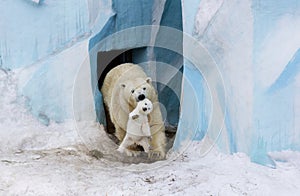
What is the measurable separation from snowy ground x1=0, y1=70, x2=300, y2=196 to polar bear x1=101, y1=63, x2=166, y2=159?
2.07 feet

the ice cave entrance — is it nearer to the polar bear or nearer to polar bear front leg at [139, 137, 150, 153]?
the polar bear

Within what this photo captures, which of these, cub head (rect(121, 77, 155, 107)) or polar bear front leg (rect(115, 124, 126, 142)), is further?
polar bear front leg (rect(115, 124, 126, 142))

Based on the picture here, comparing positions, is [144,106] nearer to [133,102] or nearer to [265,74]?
[133,102]

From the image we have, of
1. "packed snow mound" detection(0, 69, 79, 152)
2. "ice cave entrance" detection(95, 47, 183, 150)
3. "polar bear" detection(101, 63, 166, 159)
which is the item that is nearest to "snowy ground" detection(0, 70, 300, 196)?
"packed snow mound" detection(0, 69, 79, 152)

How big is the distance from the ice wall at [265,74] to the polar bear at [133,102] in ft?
3.61

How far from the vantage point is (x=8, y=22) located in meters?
4.51

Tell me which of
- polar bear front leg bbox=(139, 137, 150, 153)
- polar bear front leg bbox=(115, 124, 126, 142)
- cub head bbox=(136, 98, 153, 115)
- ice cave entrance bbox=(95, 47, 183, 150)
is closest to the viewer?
cub head bbox=(136, 98, 153, 115)

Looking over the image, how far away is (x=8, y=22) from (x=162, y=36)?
190cm

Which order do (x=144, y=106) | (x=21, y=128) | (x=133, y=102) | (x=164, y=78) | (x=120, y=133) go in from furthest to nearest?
(x=164, y=78), (x=120, y=133), (x=133, y=102), (x=21, y=128), (x=144, y=106)

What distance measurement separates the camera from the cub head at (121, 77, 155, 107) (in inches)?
177

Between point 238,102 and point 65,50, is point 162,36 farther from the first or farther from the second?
point 238,102

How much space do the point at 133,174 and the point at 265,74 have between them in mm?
1140

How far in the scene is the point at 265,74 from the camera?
3268mm

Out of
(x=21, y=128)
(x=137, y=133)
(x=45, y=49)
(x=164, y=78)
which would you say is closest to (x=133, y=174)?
(x=137, y=133)
